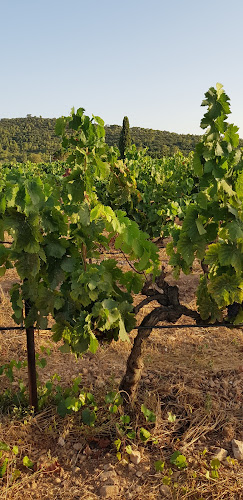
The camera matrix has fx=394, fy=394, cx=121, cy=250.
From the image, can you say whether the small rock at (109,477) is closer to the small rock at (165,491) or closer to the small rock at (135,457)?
the small rock at (135,457)

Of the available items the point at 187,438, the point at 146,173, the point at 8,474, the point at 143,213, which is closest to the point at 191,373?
the point at 187,438

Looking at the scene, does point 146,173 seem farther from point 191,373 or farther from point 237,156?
point 237,156

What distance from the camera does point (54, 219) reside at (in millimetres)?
2605

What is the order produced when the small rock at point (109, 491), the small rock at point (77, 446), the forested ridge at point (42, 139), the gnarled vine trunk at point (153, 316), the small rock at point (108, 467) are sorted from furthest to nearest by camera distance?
1. the forested ridge at point (42, 139)
2. the gnarled vine trunk at point (153, 316)
3. the small rock at point (77, 446)
4. the small rock at point (108, 467)
5. the small rock at point (109, 491)

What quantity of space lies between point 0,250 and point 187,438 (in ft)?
6.53

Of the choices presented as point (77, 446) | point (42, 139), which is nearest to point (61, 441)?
point (77, 446)

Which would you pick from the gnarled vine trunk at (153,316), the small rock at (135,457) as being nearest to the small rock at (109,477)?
the small rock at (135,457)

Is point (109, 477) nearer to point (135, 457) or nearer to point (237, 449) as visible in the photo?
point (135, 457)

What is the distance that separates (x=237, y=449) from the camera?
2855mm

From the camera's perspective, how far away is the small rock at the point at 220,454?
2805 mm

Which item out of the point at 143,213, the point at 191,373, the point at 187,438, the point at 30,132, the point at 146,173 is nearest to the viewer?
the point at 187,438

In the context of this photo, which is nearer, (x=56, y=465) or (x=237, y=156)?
(x=237, y=156)

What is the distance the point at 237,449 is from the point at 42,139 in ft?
265

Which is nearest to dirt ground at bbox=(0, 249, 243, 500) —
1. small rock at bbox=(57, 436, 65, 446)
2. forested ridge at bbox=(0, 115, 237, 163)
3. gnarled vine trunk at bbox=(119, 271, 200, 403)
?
small rock at bbox=(57, 436, 65, 446)
